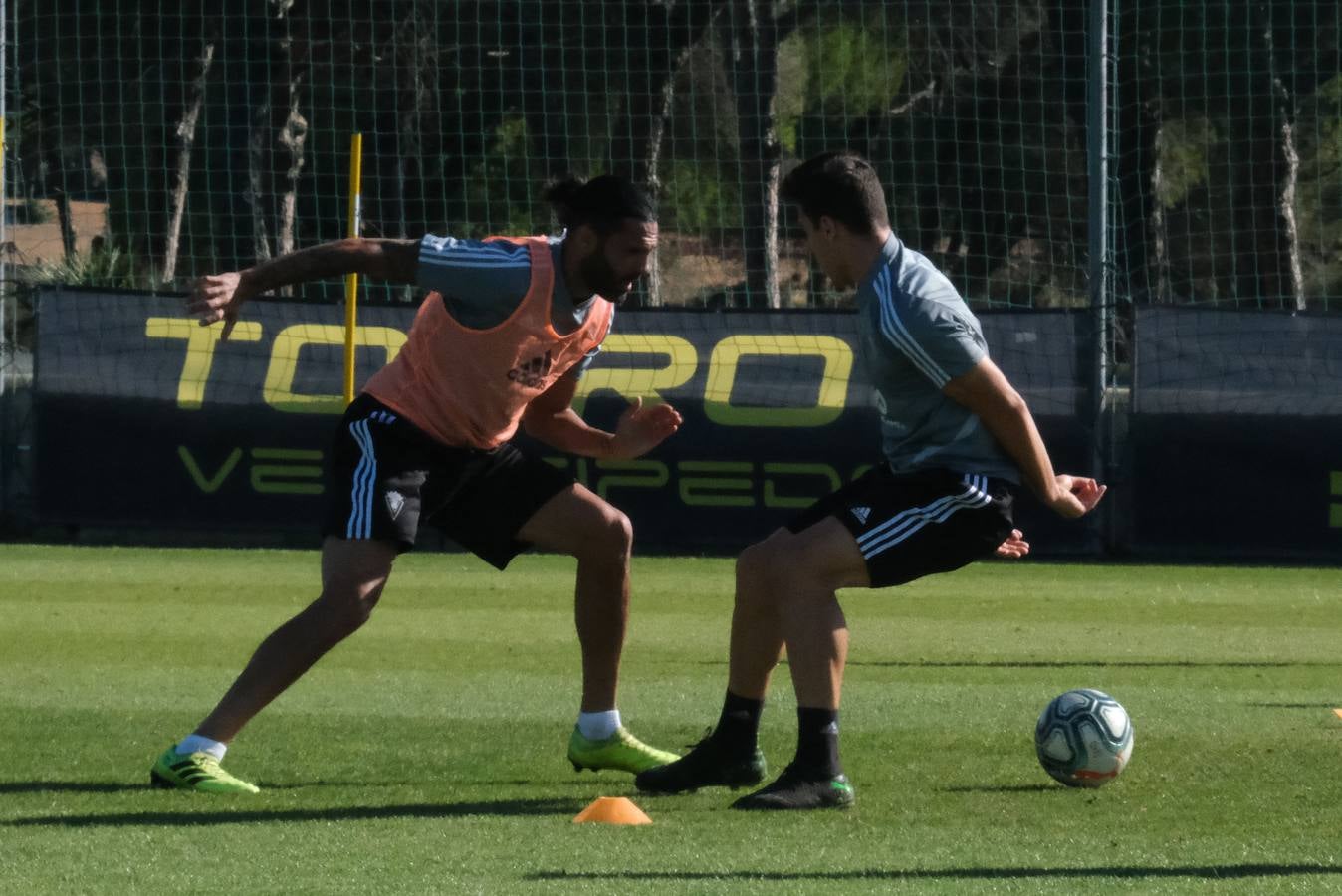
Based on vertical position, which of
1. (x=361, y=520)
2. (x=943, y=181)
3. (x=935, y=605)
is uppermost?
(x=943, y=181)

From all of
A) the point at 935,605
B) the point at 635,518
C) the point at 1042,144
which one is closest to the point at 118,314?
the point at 635,518

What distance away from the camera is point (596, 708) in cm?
628

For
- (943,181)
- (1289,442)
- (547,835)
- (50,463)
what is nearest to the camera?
(547,835)

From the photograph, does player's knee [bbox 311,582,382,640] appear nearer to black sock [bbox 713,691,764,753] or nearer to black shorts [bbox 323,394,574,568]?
black shorts [bbox 323,394,574,568]

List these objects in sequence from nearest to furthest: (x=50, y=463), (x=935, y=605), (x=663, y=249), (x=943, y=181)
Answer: (x=935, y=605), (x=50, y=463), (x=943, y=181), (x=663, y=249)

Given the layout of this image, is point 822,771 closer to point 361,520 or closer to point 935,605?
point 361,520

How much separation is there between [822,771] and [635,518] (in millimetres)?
9353

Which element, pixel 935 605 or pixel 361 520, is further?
pixel 935 605

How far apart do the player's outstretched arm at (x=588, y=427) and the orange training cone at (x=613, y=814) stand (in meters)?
1.53

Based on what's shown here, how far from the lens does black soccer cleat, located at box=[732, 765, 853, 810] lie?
5.50 meters

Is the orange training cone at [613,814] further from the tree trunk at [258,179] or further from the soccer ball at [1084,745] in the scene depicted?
the tree trunk at [258,179]

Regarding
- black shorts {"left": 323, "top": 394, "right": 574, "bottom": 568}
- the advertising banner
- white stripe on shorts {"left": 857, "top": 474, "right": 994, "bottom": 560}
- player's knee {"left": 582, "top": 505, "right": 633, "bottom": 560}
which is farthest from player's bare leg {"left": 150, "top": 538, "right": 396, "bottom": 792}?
the advertising banner

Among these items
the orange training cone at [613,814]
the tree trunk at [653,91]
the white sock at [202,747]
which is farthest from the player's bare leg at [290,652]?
the tree trunk at [653,91]

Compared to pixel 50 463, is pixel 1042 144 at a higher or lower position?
higher
